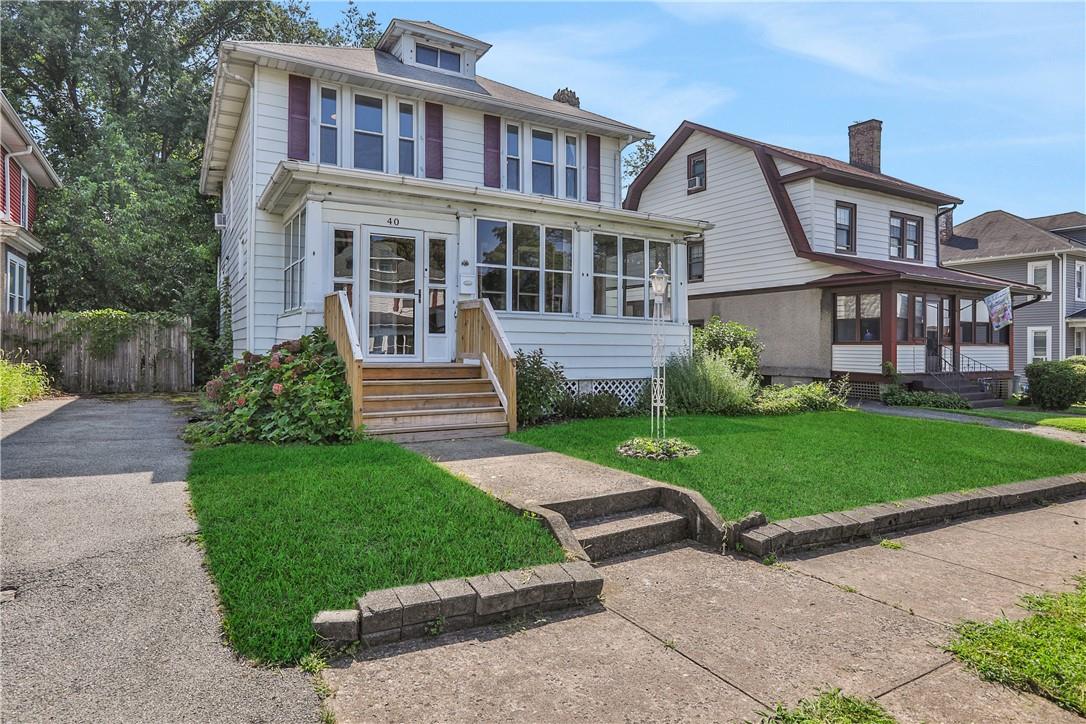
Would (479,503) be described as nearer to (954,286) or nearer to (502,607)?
(502,607)

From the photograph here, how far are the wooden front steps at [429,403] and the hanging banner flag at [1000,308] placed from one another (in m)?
14.1

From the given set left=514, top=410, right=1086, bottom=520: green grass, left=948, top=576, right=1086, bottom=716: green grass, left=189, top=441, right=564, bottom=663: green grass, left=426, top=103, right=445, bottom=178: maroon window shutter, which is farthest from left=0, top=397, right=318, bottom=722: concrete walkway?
left=426, top=103, right=445, bottom=178: maroon window shutter

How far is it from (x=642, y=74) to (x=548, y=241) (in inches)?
119

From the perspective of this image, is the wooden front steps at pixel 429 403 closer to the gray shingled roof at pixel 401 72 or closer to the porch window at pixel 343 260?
the porch window at pixel 343 260

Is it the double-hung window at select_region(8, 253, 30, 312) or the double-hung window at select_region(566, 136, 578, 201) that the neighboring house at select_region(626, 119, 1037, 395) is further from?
the double-hung window at select_region(8, 253, 30, 312)

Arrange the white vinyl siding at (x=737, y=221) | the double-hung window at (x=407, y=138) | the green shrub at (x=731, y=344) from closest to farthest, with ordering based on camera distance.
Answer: the double-hung window at (x=407, y=138) → the green shrub at (x=731, y=344) → the white vinyl siding at (x=737, y=221)

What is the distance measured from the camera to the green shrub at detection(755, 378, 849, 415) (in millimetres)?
10812

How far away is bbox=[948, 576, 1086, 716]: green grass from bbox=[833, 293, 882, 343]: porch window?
13502 mm

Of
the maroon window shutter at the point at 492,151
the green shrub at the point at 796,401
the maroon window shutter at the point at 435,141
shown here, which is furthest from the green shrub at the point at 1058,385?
the maroon window shutter at the point at 435,141

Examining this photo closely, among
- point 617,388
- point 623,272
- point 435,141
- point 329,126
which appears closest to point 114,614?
point 617,388

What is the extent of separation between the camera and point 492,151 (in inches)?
494

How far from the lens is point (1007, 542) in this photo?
181 inches

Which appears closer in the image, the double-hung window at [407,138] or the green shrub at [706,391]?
the green shrub at [706,391]

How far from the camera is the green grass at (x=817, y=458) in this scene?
17.3 ft
